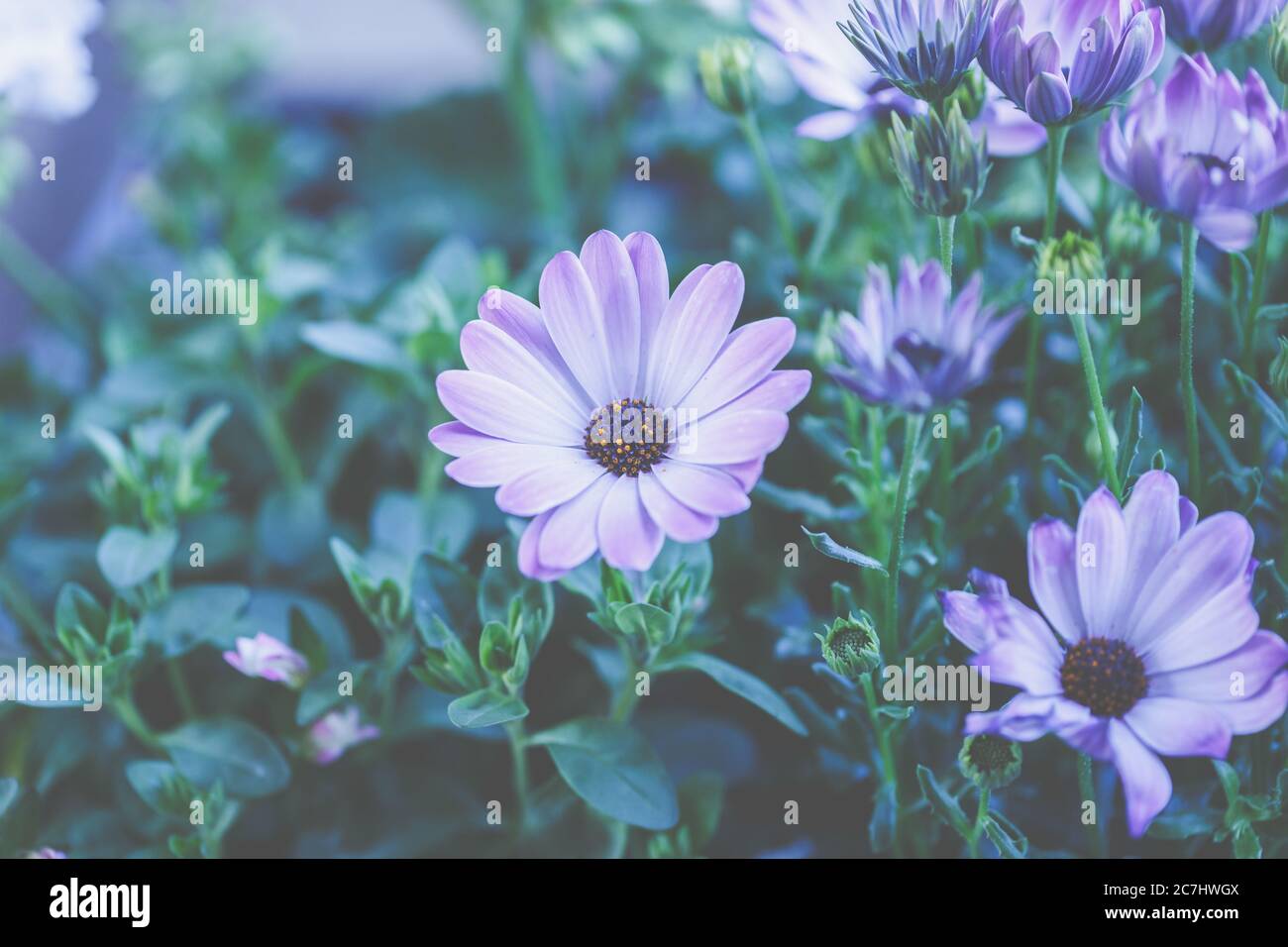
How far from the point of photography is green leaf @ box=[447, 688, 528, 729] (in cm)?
46

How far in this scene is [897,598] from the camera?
52cm

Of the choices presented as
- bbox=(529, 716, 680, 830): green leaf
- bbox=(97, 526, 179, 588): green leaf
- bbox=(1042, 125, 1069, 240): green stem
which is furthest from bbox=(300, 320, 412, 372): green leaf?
bbox=(1042, 125, 1069, 240): green stem

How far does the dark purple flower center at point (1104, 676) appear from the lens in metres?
0.41

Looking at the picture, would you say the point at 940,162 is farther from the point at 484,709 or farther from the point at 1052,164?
the point at 484,709

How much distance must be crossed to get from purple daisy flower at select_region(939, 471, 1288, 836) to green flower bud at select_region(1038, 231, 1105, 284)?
0.08m

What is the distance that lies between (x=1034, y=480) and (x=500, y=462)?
265 mm

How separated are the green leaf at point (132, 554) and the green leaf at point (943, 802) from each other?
0.35m

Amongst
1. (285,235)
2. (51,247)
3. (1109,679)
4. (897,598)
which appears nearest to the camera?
(1109,679)

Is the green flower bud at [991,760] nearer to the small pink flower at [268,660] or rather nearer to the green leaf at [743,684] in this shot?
the green leaf at [743,684]

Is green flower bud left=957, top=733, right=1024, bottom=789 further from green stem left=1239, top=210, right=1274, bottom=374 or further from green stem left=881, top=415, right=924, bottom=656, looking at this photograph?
green stem left=1239, top=210, right=1274, bottom=374

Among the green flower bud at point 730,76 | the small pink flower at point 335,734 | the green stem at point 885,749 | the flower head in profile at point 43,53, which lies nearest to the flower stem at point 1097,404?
the green stem at point 885,749

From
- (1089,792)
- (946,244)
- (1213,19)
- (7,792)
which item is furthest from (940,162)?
(7,792)
